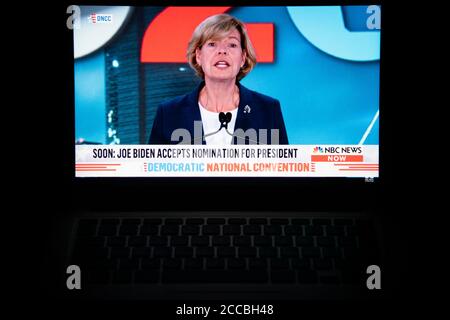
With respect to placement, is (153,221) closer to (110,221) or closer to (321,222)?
(110,221)

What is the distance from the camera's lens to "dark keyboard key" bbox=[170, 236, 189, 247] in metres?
1.11

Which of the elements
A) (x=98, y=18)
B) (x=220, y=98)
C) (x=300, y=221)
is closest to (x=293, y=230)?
(x=300, y=221)

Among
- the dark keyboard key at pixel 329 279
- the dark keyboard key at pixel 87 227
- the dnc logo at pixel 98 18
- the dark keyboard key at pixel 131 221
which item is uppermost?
the dnc logo at pixel 98 18

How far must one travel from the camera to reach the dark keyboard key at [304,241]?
111 centimetres

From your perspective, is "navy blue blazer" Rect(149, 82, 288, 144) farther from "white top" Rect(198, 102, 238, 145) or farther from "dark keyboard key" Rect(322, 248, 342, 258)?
"dark keyboard key" Rect(322, 248, 342, 258)

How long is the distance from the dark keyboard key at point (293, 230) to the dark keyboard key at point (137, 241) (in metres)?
0.31

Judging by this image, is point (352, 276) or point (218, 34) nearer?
point (352, 276)

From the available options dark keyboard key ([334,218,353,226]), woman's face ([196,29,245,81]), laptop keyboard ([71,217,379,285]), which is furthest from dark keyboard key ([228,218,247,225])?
woman's face ([196,29,245,81])

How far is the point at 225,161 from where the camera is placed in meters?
1.18

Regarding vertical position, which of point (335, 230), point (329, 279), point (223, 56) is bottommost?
point (329, 279)

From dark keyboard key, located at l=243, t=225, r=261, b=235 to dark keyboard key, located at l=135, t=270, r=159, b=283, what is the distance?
21 centimetres

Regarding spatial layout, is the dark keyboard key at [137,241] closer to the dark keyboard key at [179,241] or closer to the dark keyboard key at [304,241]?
the dark keyboard key at [179,241]

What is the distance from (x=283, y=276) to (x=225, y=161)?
0.95 ft

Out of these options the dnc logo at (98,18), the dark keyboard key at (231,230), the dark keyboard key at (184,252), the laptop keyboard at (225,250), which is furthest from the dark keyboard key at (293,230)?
the dnc logo at (98,18)
